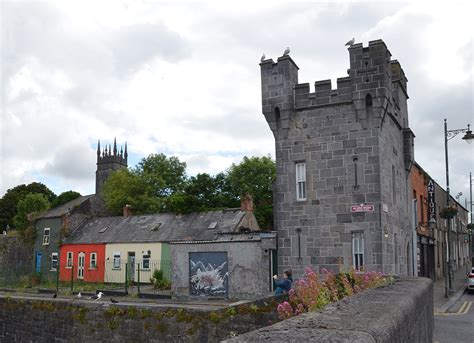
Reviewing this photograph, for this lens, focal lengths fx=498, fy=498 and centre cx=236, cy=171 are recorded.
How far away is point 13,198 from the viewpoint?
3091 inches

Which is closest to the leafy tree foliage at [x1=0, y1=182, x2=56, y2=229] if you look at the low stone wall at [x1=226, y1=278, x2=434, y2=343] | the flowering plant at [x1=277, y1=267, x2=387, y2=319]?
the flowering plant at [x1=277, y1=267, x2=387, y2=319]

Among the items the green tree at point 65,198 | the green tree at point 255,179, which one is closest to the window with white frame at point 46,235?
the green tree at point 65,198

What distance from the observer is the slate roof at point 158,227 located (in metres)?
37.0

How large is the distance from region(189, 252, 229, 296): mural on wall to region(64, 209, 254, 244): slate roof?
11268 millimetres

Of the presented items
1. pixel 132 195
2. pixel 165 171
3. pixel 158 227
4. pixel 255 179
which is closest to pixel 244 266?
pixel 158 227

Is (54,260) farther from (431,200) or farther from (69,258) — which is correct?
(431,200)

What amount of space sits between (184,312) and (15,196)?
7467 centimetres

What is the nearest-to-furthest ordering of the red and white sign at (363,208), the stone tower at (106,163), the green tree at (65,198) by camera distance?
the red and white sign at (363,208) < the green tree at (65,198) < the stone tower at (106,163)

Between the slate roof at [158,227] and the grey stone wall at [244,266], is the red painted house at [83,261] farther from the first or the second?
the grey stone wall at [244,266]

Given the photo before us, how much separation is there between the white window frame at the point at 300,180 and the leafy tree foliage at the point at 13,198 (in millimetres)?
64273

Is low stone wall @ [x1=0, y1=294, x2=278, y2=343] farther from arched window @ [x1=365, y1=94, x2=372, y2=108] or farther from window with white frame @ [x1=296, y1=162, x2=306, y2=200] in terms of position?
arched window @ [x1=365, y1=94, x2=372, y2=108]

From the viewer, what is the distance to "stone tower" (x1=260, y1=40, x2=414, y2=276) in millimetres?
19234

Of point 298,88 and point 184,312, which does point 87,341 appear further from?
point 298,88

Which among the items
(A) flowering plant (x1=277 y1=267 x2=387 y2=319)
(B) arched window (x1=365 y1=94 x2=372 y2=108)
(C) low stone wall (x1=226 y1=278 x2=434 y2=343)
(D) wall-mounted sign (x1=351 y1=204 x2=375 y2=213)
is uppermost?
(B) arched window (x1=365 y1=94 x2=372 y2=108)
